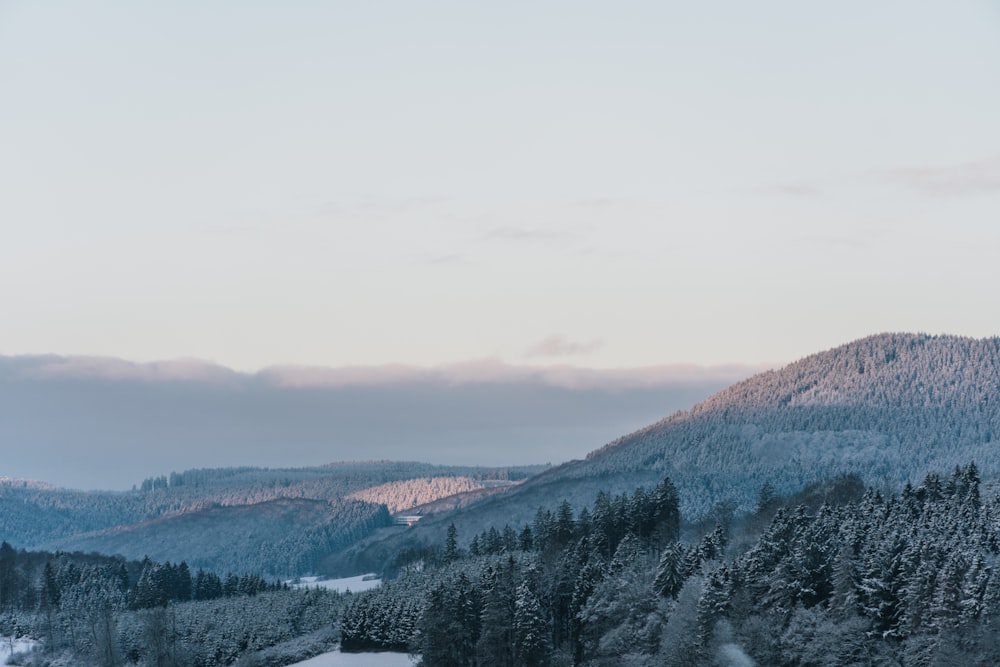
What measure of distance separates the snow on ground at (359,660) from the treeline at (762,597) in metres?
3.42

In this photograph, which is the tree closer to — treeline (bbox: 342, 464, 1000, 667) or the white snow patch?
treeline (bbox: 342, 464, 1000, 667)

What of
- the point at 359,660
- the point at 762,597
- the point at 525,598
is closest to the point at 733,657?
the point at 762,597

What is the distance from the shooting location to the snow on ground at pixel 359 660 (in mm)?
165250

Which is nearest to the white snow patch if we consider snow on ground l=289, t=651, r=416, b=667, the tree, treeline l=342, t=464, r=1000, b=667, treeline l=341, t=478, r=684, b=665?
treeline l=342, t=464, r=1000, b=667

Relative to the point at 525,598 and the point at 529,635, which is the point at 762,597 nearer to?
the point at 529,635

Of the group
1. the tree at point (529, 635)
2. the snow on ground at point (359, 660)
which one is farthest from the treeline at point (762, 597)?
the snow on ground at point (359, 660)

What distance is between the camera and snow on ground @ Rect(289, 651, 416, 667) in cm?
16525

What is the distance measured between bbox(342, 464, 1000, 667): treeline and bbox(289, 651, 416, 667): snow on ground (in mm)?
3416

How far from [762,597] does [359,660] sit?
6110 centimetres

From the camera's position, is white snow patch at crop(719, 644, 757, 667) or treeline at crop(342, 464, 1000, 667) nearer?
treeline at crop(342, 464, 1000, 667)

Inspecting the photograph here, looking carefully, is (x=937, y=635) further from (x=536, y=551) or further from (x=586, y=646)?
(x=536, y=551)

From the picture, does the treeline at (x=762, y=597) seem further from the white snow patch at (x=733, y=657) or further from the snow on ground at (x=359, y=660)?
the snow on ground at (x=359, y=660)

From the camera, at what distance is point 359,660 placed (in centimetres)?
17038

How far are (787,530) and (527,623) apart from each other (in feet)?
99.5
